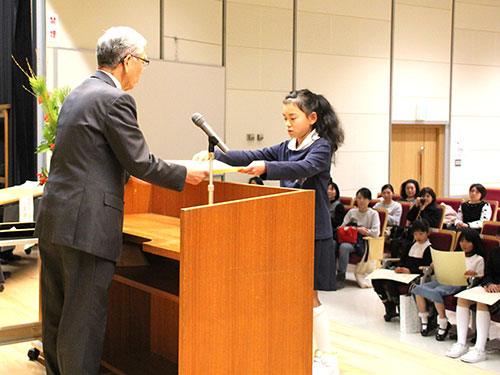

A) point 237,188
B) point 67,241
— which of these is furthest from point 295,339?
point 67,241

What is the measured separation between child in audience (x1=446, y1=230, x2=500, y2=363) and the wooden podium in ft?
6.72

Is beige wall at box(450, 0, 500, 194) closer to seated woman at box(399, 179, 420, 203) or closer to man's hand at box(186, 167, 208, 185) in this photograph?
seated woman at box(399, 179, 420, 203)

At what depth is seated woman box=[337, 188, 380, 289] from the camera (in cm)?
637

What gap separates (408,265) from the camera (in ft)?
17.0

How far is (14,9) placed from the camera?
7770mm

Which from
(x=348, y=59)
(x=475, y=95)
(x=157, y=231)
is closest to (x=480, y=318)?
(x=157, y=231)

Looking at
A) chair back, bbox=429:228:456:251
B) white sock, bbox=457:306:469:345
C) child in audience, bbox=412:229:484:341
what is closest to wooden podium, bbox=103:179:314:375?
white sock, bbox=457:306:469:345

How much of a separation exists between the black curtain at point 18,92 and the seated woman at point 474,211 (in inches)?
203

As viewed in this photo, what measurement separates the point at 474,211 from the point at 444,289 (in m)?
2.57

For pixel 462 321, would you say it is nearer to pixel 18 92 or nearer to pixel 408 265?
pixel 408 265

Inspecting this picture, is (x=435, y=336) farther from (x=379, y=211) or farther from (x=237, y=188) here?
(x=237, y=188)

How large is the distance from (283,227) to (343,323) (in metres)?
Answer: 2.73

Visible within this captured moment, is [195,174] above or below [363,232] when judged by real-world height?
above

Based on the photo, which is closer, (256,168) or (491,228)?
(256,168)
